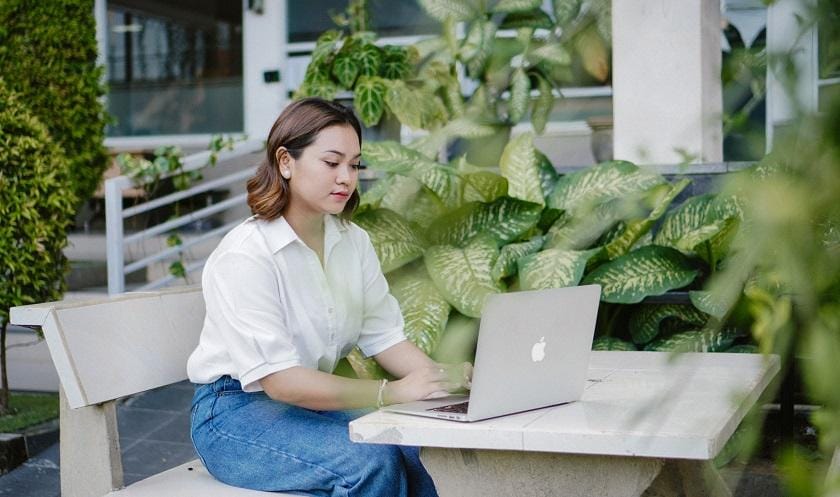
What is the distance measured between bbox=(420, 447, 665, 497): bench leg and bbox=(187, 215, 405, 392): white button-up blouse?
0.55m

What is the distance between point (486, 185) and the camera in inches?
166

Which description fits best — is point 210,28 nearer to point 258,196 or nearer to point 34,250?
point 34,250

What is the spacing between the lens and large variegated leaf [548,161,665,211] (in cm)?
398

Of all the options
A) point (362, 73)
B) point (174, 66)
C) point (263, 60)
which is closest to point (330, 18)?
point (263, 60)

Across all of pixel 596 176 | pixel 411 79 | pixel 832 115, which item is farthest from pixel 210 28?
pixel 832 115

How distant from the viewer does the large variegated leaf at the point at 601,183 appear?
3984 millimetres

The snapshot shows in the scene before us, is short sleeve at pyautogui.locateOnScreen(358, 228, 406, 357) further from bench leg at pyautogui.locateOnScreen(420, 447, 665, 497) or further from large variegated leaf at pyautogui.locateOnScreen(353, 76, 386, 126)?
large variegated leaf at pyautogui.locateOnScreen(353, 76, 386, 126)

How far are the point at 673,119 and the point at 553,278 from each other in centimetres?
176

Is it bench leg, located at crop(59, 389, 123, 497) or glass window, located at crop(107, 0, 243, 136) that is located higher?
glass window, located at crop(107, 0, 243, 136)

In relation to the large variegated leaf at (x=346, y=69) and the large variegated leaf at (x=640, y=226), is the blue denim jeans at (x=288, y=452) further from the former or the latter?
the large variegated leaf at (x=346, y=69)

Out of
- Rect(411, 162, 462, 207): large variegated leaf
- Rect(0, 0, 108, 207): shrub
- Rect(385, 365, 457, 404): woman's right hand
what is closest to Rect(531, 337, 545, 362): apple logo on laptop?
Rect(385, 365, 457, 404): woman's right hand

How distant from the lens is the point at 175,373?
2643 millimetres

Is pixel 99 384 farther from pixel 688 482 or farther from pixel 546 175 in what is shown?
pixel 546 175

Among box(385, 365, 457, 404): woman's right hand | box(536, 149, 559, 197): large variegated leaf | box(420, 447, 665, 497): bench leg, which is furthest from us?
box(536, 149, 559, 197): large variegated leaf
